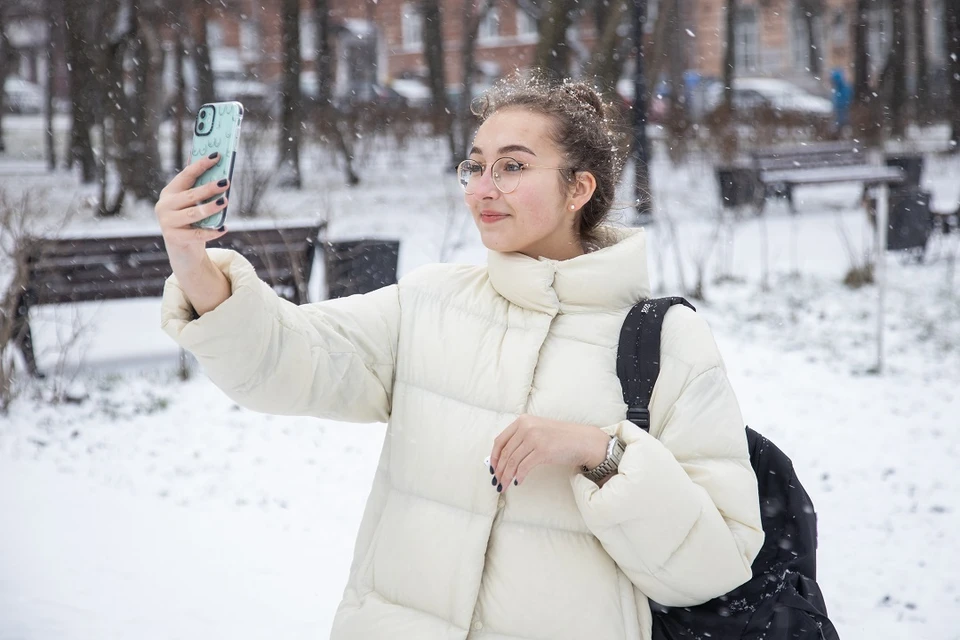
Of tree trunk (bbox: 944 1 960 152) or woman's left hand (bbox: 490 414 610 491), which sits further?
tree trunk (bbox: 944 1 960 152)

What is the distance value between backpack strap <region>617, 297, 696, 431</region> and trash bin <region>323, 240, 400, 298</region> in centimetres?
494

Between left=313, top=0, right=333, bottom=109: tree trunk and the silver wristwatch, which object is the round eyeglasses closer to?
the silver wristwatch

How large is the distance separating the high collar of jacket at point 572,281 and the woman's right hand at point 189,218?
0.61m

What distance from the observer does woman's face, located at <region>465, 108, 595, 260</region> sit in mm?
2006

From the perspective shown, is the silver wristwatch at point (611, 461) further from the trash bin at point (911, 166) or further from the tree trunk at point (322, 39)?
the tree trunk at point (322, 39)

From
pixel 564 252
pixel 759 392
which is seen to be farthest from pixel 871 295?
pixel 564 252

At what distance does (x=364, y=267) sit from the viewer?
22.4 feet

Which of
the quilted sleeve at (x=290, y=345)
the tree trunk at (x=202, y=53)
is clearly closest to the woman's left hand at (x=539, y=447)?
the quilted sleeve at (x=290, y=345)

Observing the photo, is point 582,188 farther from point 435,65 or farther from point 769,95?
point 769,95

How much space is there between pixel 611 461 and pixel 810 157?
541 inches

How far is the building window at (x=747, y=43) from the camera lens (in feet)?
135

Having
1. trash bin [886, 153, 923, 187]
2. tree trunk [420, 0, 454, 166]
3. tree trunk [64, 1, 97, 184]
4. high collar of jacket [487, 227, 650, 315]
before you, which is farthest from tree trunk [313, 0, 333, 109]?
high collar of jacket [487, 227, 650, 315]

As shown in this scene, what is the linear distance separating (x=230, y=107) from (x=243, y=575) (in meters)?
2.94

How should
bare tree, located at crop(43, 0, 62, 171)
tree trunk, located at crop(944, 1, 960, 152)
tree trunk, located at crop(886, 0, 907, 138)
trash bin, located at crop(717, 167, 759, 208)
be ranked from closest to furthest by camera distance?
trash bin, located at crop(717, 167, 759, 208), tree trunk, located at crop(944, 1, 960, 152), bare tree, located at crop(43, 0, 62, 171), tree trunk, located at crop(886, 0, 907, 138)
